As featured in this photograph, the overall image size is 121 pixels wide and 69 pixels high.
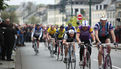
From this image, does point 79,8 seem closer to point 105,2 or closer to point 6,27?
point 105,2

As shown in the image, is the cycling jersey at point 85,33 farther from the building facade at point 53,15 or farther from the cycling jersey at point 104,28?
the building facade at point 53,15

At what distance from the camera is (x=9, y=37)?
64.0ft

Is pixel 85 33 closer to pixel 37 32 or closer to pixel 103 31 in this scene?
Answer: pixel 103 31

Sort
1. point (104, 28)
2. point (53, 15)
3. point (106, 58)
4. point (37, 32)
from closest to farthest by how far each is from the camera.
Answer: point (106, 58) → point (104, 28) → point (37, 32) → point (53, 15)

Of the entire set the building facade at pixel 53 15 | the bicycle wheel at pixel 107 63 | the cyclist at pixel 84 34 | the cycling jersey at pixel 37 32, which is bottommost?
the building facade at pixel 53 15

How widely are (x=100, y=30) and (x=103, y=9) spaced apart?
354ft

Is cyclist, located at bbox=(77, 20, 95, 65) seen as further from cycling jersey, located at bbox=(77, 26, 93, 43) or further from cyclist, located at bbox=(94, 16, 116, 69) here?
cyclist, located at bbox=(94, 16, 116, 69)

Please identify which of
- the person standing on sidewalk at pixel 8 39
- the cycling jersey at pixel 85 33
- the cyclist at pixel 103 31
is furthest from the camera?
the person standing on sidewalk at pixel 8 39

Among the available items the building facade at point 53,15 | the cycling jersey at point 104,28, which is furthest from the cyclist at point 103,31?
the building facade at point 53,15

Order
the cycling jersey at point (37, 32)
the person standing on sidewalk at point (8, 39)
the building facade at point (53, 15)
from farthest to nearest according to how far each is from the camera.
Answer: the building facade at point (53, 15) < the cycling jersey at point (37, 32) < the person standing on sidewalk at point (8, 39)

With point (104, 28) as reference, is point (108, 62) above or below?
below

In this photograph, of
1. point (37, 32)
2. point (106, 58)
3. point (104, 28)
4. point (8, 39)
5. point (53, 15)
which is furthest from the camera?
point (53, 15)

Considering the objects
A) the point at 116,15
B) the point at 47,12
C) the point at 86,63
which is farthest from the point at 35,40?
the point at 47,12

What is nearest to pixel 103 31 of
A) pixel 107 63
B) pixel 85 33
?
pixel 85 33
